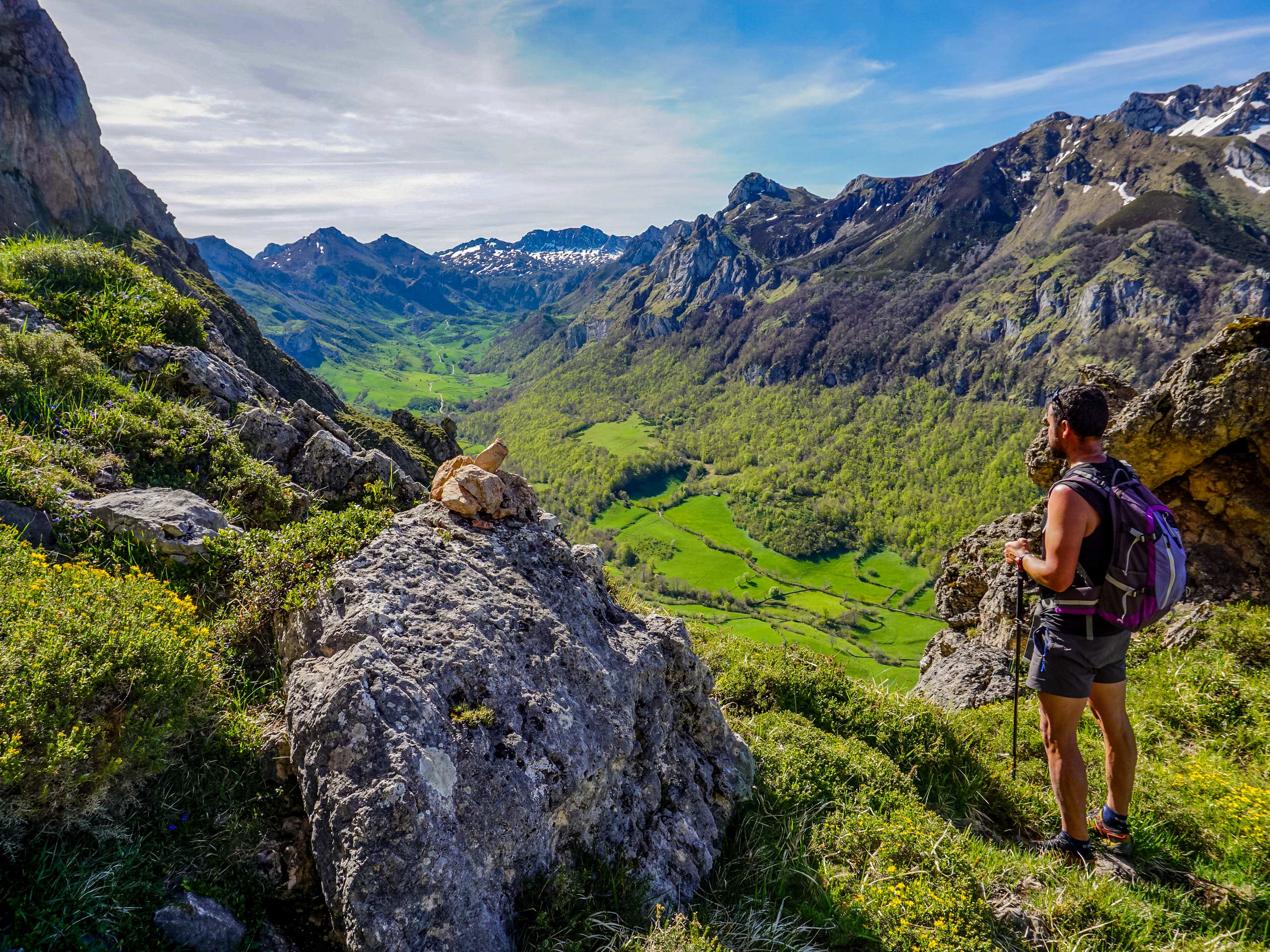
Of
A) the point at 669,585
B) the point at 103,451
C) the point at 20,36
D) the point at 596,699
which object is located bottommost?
the point at 669,585

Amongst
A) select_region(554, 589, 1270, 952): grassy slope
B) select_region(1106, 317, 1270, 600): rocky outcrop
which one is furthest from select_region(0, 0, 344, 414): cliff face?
select_region(1106, 317, 1270, 600): rocky outcrop

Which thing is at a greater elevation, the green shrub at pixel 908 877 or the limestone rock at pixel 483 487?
the limestone rock at pixel 483 487

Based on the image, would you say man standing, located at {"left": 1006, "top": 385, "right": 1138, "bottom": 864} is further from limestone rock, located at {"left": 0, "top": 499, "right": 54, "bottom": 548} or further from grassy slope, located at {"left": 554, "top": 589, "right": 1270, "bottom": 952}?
limestone rock, located at {"left": 0, "top": 499, "right": 54, "bottom": 548}

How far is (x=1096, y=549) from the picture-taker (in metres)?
5.16

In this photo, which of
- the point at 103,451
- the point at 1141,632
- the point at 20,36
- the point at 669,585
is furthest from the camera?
the point at 669,585

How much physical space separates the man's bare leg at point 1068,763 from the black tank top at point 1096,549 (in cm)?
70

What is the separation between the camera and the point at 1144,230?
190 m

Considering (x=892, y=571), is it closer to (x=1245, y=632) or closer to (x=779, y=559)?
(x=779, y=559)

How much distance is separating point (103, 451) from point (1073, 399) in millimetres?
10064

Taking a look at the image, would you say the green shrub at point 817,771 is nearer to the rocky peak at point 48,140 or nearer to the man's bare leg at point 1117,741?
the man's bare leg at point 1117,741

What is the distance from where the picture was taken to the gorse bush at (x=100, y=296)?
8078mm

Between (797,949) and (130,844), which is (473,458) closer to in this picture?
(130,844)

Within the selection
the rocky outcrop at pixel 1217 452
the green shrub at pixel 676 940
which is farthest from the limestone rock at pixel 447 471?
the rocky outcrop at pixel 1217 452

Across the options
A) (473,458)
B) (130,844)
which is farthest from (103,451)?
(130,844)
